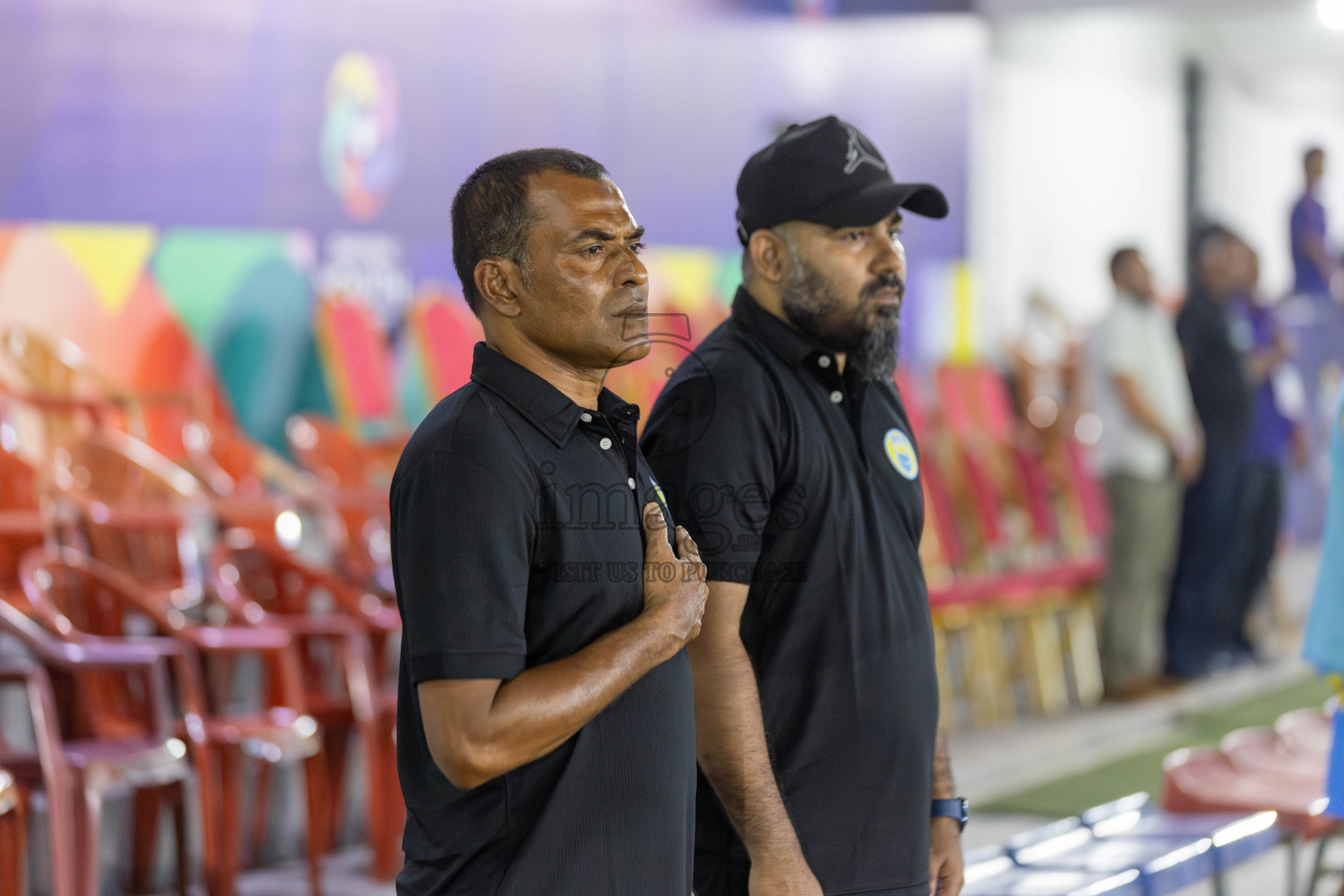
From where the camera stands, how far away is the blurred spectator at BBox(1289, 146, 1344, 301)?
11.2 m

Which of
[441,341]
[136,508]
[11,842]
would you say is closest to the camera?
[11,842]

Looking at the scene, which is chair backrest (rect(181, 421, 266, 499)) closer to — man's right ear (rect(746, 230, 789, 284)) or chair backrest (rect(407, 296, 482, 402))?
chair backrest (rect(407, 296, 482, 402))

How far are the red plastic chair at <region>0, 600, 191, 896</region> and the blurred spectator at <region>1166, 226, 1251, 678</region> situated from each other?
16.3ft

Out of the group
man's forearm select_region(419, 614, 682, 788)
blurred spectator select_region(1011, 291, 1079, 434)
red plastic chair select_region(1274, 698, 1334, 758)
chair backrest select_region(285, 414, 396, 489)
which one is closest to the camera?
man's forearm select_region(419, 614, 682, 788)

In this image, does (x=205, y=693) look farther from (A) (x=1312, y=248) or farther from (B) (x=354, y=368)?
(A) (x=1312, y=248)

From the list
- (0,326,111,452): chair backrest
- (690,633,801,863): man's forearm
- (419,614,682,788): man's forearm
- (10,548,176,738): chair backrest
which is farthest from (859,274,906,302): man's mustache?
(0,326,111,452): chair backrest

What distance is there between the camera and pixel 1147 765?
584 cm

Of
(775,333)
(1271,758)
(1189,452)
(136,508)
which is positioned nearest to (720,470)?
(775,333)

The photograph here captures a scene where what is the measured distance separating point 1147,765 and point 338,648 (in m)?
3.30

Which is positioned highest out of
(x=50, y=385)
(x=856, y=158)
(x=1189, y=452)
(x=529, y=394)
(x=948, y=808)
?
(x=856, y=158)

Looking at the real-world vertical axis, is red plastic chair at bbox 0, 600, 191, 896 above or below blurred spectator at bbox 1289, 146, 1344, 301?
below

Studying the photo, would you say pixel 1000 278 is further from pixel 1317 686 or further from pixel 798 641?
pixel 798 641

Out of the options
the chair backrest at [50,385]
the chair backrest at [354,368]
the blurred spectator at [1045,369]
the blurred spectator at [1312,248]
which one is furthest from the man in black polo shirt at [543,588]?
the blurred spectator at [1312,248]

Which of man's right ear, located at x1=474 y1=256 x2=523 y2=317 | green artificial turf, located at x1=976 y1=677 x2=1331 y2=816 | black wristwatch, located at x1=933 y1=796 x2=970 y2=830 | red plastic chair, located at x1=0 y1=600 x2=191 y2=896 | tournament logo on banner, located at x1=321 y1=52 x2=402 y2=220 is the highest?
tournament logo on banner, located at x1=321 y1=52 x2=402 y2=220
